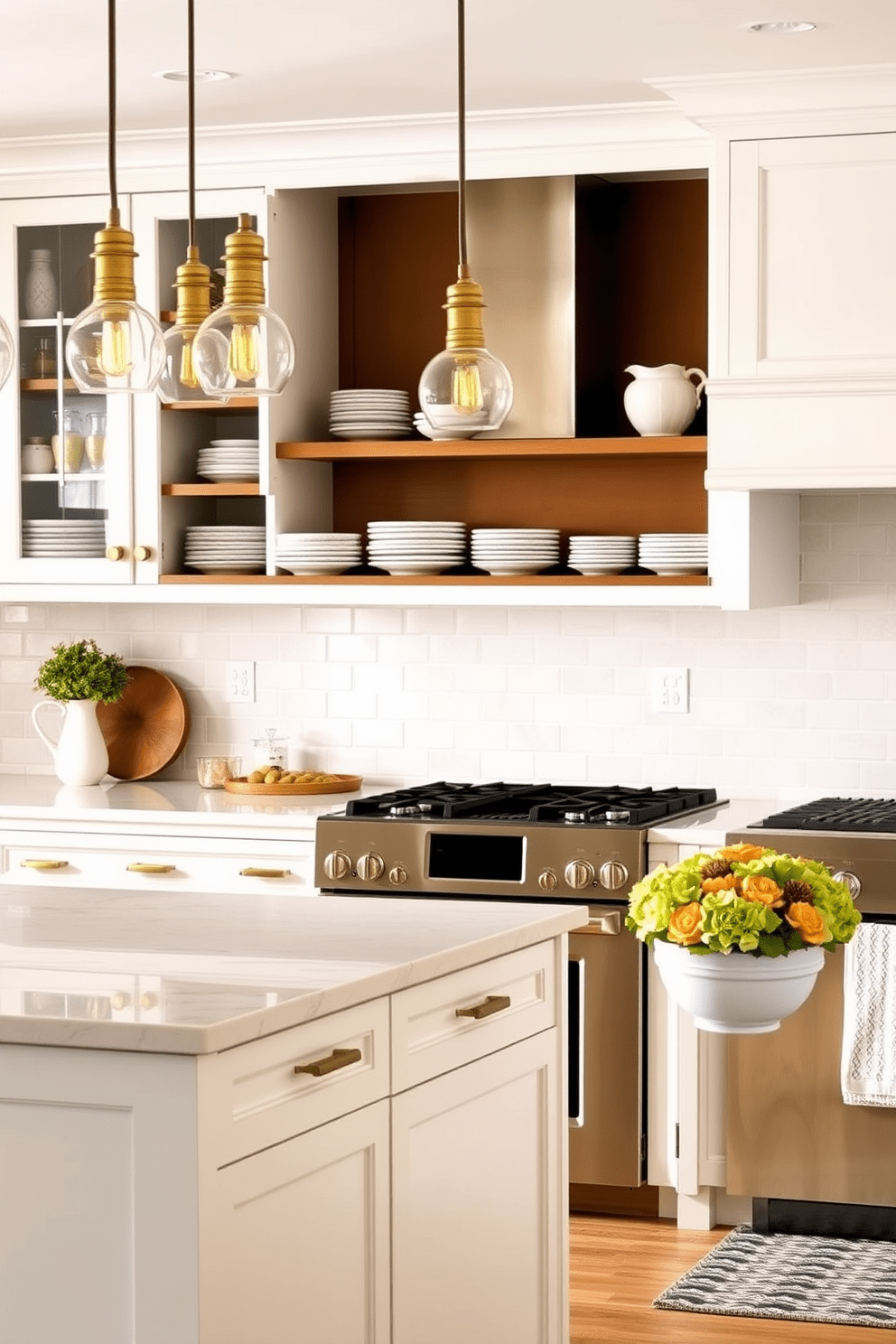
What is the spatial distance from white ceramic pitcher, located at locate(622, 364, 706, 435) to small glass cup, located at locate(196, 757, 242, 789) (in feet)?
4.83

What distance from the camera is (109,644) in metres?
5.79

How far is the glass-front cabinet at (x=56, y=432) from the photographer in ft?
17.4

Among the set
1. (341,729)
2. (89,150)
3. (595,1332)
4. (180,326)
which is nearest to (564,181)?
(89,150)

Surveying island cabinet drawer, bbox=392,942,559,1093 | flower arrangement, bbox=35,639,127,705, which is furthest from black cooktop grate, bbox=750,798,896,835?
flower arrangement, bbox=35,639,127,705

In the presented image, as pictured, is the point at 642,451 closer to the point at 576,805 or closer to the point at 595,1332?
the point at 576,805

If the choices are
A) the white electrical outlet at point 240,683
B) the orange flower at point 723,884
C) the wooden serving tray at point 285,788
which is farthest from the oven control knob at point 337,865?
the orange flower at point 723,884

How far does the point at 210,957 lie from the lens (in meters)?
2.67

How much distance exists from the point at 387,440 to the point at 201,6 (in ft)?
5.05

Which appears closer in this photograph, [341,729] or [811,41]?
[811,41]

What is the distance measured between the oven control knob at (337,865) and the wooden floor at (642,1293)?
100 centimetres

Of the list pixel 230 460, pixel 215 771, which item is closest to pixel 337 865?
pixel 215 771

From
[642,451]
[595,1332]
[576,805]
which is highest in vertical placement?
[642,451]

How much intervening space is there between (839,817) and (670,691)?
33.0 inches

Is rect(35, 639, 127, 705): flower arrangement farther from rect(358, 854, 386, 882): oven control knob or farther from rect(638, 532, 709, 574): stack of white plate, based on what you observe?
rect(638, 532, 709, 574): stack of white plate
